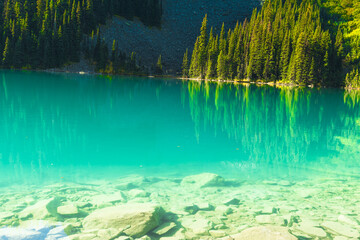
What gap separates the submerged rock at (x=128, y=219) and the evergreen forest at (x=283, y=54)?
71.0 metres

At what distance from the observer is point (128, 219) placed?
21.9ft

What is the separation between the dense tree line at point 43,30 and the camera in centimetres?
8919

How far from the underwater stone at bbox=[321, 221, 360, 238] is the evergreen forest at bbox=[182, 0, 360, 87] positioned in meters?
69.4

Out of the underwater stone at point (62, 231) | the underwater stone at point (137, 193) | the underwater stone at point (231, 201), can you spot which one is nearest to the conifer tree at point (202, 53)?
the underwater stone at point (137, 193)

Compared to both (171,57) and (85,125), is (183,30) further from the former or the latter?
(85,125)

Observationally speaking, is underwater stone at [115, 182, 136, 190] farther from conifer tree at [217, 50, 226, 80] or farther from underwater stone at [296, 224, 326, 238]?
conifer tree at [217, 50, 226, 80]

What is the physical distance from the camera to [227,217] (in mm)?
7480

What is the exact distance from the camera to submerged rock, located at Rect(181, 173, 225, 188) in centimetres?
971

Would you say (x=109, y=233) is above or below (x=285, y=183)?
above

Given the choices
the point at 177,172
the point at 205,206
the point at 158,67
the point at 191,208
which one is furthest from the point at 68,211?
the point at 158,67

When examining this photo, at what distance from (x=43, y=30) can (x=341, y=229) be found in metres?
98.6

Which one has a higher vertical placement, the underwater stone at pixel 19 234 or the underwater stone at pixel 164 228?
the underwater stone at pixel 19 234

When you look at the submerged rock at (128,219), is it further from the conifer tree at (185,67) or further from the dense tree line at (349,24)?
the conifer tree at (185,67)

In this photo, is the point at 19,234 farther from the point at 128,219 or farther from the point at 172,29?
the point at 172,29
